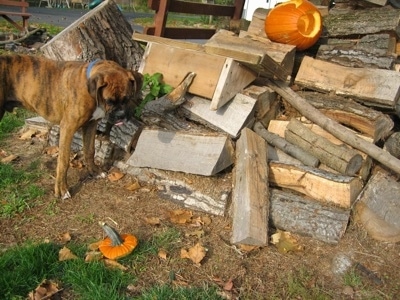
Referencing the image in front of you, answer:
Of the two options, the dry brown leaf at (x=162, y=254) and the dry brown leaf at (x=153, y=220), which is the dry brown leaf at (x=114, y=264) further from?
the dry brown leaf at (x=153, y=220)

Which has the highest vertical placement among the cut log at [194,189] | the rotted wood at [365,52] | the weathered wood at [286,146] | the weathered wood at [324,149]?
the rotted wood at [365,52]

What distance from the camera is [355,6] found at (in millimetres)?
5977

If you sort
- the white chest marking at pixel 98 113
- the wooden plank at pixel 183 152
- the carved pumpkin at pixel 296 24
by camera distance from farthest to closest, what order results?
the carved pumpkin at pixel 296 24 < the wooden plank at pixel 183 152 < the white chest marking at pixel 98 113

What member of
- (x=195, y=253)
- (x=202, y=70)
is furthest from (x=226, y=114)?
(x=195, y=253)

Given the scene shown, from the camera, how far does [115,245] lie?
3346mm

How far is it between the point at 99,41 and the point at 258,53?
226cm

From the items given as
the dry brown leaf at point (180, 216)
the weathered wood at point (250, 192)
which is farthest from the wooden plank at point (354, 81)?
the dry brown leaf at point (180, 216)

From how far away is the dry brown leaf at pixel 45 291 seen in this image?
2.93 metres

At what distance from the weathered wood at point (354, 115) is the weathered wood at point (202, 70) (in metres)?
0.90

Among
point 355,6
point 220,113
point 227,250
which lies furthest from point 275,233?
point 355,6

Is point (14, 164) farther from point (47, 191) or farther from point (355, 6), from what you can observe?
point (355, 6)

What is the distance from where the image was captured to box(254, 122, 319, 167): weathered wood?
441 centimetres

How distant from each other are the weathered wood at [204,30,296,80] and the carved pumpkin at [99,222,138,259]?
7.25 feet

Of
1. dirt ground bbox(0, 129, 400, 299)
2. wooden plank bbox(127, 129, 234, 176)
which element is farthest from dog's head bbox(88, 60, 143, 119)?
dirt ground bbox(0, 129, 400, 299)
